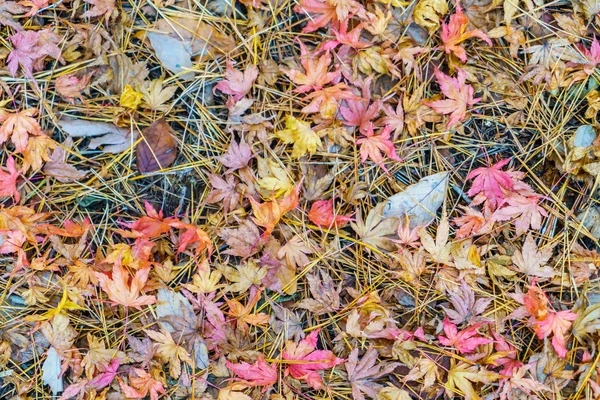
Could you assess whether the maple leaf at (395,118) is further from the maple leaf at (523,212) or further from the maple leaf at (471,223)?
the maple leaf at (523,212)

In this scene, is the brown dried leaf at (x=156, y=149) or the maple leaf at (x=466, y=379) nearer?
the maple leaf at (x=466, y=379)

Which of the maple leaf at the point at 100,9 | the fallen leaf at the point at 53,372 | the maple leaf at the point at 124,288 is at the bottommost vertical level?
the fallen leaf at the point at 53,372

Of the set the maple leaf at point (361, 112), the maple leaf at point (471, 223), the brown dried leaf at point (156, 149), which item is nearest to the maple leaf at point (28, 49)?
the brown dried leaf at point (156, 149)

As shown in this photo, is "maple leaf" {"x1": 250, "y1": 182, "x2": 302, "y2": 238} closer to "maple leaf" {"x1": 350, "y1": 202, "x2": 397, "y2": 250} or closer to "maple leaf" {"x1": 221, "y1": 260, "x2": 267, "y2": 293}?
"maple leaf" {"x1": 221, "y1": 260, "x2": 267, "y2": 293}

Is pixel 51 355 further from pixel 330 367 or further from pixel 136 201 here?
pixel 330 367

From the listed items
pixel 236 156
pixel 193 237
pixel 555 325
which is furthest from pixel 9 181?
pixel 555 325

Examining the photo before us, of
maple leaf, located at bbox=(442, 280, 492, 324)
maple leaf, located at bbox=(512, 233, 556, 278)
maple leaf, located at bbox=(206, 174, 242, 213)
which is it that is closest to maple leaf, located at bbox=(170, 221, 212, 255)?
maple leaf, located at bbox=(206, 174, 242, 213)
